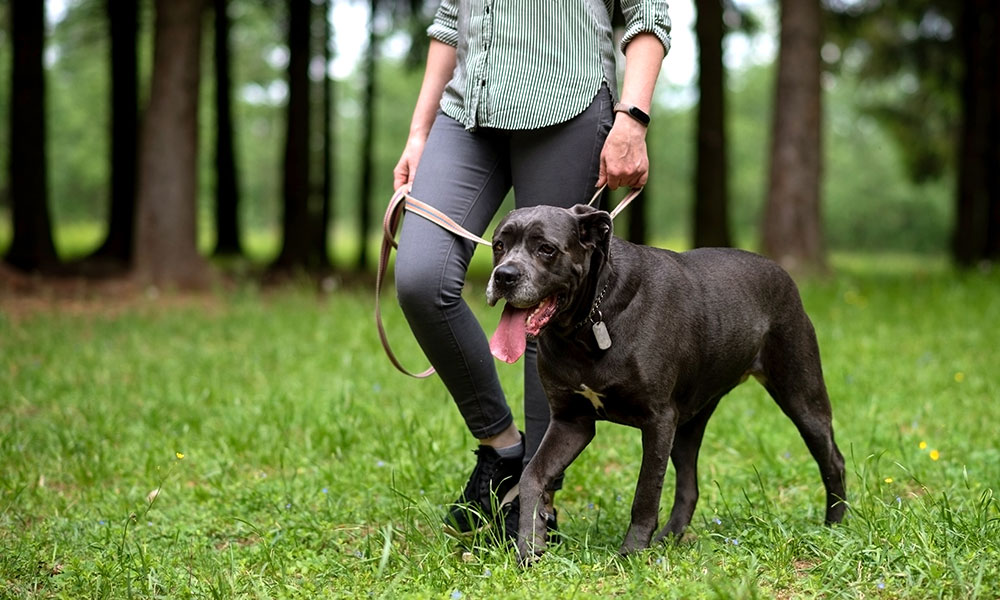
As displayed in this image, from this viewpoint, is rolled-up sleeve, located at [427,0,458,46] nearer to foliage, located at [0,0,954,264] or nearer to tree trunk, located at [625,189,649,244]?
tree trunk, located at [625,189,649,244]

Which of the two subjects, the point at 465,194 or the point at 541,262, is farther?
the point at 465,194

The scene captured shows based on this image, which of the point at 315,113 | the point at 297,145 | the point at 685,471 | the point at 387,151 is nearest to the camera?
the point at 685,471

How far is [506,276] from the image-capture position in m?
3.17

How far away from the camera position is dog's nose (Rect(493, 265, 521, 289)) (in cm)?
317

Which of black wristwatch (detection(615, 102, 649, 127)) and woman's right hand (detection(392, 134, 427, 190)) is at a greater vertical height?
black wristwatch (detection(615, 102, 649, 127))

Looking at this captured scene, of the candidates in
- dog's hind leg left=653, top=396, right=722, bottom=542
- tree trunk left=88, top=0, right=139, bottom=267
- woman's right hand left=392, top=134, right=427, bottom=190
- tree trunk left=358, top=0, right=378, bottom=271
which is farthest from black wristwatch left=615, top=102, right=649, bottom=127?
tree trunk left=358, top=0, right=378, bottom=271

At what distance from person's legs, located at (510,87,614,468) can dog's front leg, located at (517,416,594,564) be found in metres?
0.81

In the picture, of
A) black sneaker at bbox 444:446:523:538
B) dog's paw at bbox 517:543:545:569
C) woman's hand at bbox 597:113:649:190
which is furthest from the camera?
black sneaker at bbox 444:446:523:538

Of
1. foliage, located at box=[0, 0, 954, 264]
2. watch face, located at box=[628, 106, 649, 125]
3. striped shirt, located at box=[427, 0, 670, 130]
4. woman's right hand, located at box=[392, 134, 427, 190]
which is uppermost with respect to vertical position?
striped shirt, located at box=[427, 0, 670, 130]

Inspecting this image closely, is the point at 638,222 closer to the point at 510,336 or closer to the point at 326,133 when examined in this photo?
the point at 326,133

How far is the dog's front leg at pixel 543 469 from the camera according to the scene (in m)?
3.47

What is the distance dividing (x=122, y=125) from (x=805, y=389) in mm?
15143

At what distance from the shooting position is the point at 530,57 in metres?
3.73

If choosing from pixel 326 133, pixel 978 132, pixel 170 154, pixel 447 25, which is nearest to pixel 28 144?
pixel 170 154
